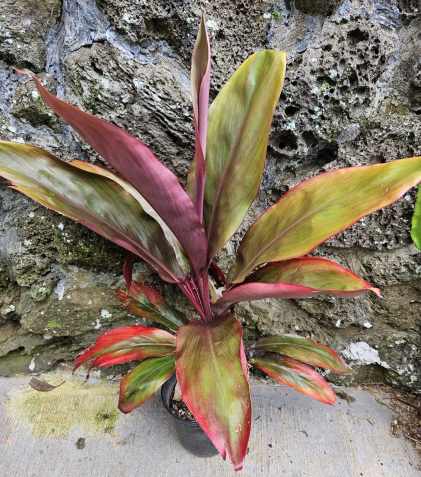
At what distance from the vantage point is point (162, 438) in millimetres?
1113

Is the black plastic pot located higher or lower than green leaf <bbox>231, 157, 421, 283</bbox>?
lower

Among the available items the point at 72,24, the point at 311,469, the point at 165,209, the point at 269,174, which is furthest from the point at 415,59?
the point at 311,469

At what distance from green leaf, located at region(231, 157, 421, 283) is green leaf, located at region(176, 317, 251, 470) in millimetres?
187

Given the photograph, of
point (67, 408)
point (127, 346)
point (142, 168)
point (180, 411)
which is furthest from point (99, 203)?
point (67, 408)

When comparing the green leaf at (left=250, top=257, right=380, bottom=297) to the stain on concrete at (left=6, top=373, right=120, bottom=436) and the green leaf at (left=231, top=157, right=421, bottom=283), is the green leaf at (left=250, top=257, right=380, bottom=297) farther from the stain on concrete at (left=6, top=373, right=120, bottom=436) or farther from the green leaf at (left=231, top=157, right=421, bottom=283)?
the stain on concrete at (left=6, top=373, right=120, bottom=436)

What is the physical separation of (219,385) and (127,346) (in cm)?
33

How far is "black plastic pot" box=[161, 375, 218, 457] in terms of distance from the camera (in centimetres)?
98

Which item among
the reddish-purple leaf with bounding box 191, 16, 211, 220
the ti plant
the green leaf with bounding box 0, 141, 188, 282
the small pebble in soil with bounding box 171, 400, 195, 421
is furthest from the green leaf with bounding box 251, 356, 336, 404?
the reddish-purple leaf with bounding box 191, 16, 211, 220

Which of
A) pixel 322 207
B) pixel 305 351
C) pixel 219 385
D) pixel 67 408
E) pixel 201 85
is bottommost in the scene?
pixel 67 408

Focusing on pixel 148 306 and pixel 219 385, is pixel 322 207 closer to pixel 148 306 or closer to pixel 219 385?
pixel 219 385

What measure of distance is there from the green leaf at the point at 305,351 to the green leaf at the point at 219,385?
0.85 ft

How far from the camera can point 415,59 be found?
1.01 metres

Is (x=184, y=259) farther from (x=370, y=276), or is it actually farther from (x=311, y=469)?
(x=311, y=469)

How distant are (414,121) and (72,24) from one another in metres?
0.95
